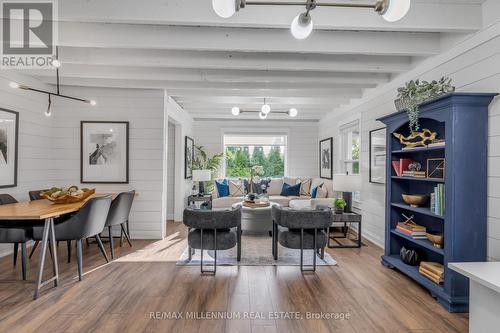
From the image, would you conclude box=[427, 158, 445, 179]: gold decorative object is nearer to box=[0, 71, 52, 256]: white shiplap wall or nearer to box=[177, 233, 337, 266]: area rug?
box=[177, 233, 337, 266]: area rug

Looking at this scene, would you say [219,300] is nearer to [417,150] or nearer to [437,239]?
[437,239]

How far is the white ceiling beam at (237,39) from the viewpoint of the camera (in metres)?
2.84

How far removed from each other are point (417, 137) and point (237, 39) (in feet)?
7.75

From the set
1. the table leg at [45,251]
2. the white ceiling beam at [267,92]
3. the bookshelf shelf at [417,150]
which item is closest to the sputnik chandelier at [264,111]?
the white ceiling beam at [267,92]

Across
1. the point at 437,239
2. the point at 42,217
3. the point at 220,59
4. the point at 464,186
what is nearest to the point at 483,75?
the point at 464,186

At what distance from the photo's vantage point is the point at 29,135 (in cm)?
414

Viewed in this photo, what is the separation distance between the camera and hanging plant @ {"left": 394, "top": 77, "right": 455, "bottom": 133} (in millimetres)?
2697

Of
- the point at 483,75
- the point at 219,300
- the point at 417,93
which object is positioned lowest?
the point at 219,300

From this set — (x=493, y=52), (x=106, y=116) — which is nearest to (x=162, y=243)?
(x=106, y=116)

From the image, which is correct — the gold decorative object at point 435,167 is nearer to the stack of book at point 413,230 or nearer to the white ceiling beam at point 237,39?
the stack of book at point 413,230

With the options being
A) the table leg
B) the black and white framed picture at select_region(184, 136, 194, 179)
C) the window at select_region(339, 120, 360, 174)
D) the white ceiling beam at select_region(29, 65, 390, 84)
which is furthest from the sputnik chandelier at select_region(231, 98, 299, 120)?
the table leg

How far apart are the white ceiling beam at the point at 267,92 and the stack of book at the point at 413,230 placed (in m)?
2.49

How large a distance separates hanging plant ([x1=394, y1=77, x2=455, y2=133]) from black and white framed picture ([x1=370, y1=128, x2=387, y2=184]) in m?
1.25

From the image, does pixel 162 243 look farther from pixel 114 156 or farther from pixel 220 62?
pixel 220 62
